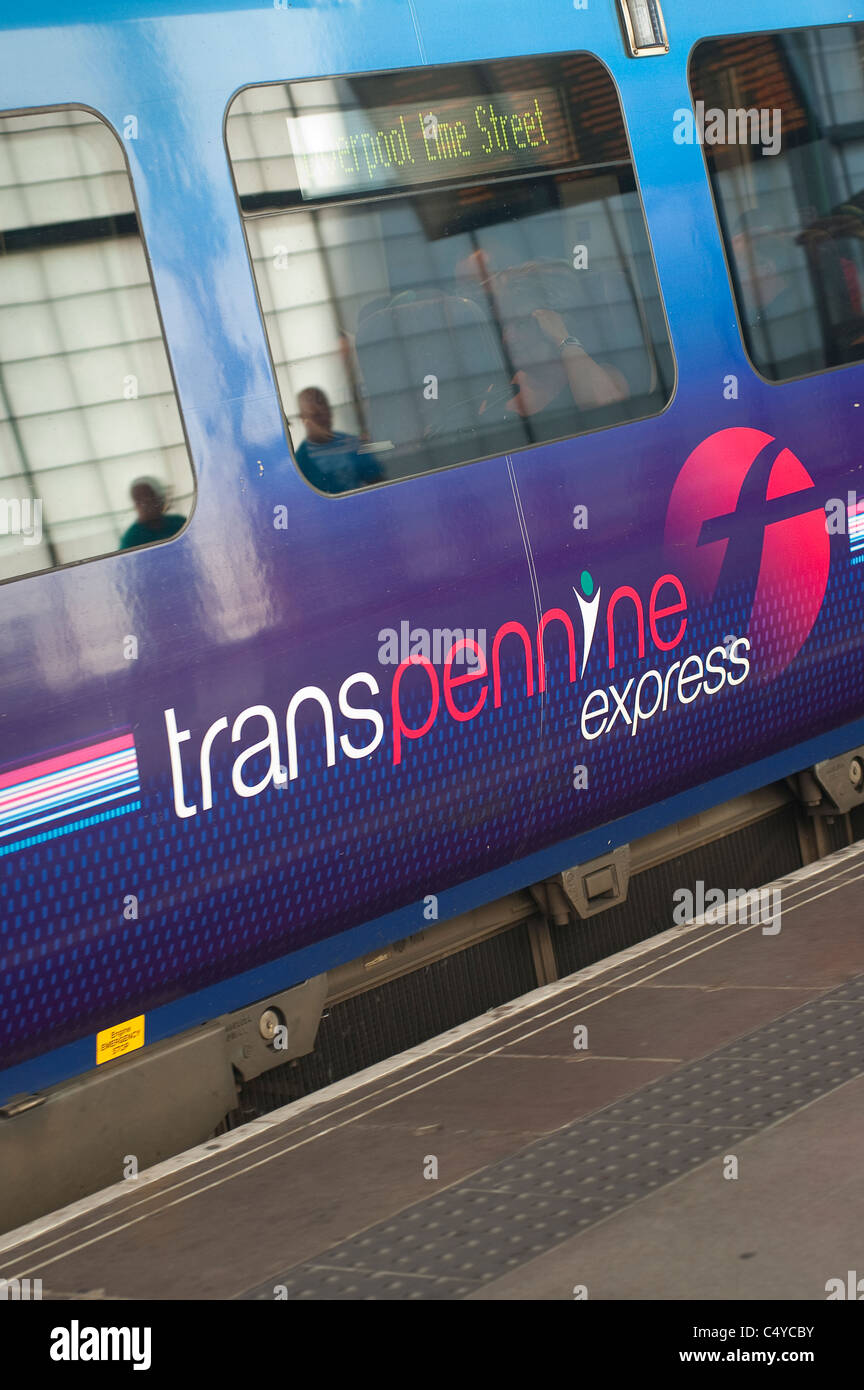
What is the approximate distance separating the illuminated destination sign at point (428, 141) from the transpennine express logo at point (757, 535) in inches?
42.4

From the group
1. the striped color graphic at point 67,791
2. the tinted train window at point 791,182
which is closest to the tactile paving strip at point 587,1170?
the striped color graphic at point 67,791

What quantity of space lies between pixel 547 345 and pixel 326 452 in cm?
92

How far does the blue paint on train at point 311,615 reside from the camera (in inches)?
157

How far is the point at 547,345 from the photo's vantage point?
5.02m

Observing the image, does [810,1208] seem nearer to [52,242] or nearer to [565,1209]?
[565,1209]

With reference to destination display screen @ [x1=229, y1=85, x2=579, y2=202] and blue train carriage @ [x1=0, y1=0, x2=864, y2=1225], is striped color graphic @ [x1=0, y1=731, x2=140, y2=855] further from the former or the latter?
destination display screen @ [x1=229, y1=85, x2=579, y2=202]

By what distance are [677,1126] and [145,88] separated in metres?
2.68

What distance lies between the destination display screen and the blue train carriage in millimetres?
13

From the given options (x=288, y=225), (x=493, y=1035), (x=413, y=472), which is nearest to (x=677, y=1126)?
(x=493, y=1035)

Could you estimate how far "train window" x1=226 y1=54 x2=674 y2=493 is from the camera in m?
4.40

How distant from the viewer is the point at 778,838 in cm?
643

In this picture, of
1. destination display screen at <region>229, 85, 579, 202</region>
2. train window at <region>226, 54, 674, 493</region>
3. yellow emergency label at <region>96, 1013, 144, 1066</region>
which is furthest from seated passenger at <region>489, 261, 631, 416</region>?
yellow emergency label at <region>96, 1013, 144, 1066</region>

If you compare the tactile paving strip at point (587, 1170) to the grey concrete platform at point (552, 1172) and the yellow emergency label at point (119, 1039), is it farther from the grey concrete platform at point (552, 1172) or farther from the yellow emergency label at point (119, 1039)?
the yellow emergency label at point (119, 1039)

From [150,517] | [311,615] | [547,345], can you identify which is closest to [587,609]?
[547,345]
